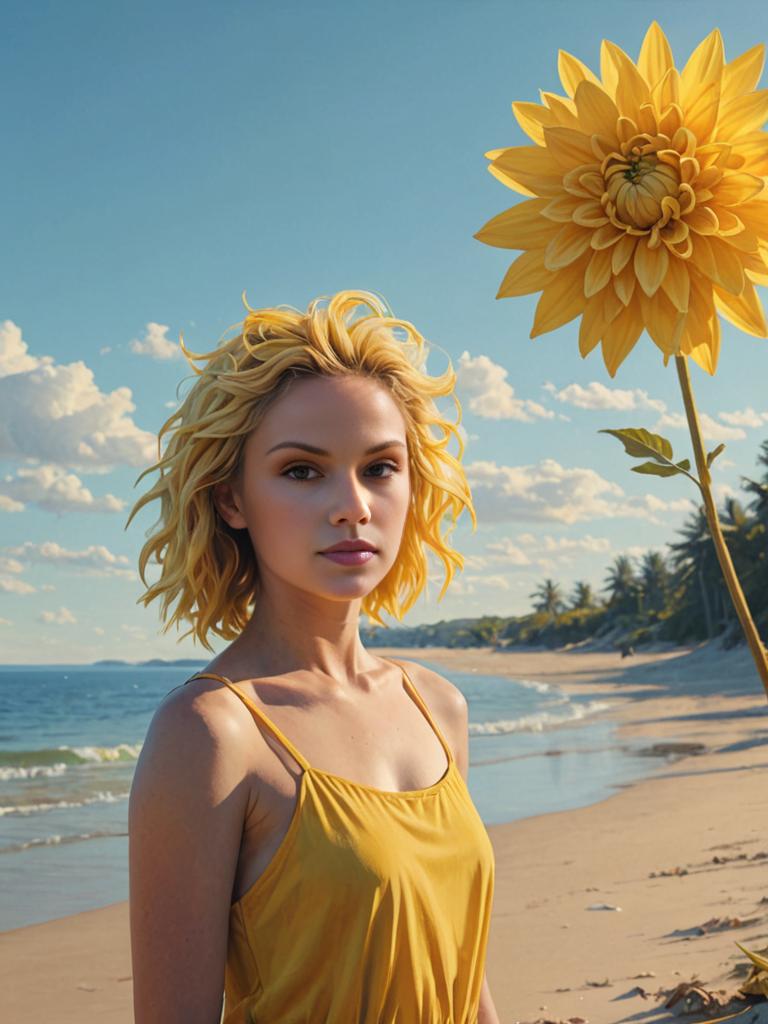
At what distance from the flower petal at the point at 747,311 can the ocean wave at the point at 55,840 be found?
9.58m

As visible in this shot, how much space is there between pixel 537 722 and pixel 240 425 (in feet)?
66.5

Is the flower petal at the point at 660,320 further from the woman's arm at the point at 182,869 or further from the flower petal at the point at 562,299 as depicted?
the woman's arm at the point at 182,869

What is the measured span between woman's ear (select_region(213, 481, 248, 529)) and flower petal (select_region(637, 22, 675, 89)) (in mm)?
905

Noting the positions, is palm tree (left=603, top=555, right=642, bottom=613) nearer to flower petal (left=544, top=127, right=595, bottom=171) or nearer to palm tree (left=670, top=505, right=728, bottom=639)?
palm tree (left=670, top=505, right=728, bottom=639)

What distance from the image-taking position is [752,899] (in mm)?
5352

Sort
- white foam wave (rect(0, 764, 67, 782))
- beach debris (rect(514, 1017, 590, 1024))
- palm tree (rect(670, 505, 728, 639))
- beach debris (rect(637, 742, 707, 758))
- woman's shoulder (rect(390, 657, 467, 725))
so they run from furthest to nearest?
palm tree (rect(670, 505, 728, 639)) → white foam wave (rect(0, 764, 67, 782)) → beach debris (rect(637, 742, 707, 758)) → beach debris (rect(514, 1017, 590, 1024)) → woman's shoulder (rect(390, 657, 467, 725))

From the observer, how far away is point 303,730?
159cm

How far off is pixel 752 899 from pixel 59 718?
108 feet

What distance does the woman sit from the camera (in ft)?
4.64

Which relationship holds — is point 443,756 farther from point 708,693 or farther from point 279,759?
point 708,693

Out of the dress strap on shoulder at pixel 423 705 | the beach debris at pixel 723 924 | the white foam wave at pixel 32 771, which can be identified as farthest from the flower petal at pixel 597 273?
the white foam wave at pixel 32 771

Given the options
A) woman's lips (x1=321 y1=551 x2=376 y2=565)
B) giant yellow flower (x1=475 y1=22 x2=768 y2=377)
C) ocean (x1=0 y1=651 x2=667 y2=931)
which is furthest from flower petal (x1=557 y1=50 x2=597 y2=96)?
ocean (x1=0 y1=651 x2=667 y2=931)

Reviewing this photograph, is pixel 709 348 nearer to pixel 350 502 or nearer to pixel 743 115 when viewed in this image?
pixel 743 115

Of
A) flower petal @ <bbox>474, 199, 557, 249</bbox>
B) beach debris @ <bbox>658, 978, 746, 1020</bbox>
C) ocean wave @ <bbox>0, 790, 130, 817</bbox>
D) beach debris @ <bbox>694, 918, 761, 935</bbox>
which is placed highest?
flower petal @ <bbox>474, 199, 557, 249</bbox>
